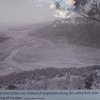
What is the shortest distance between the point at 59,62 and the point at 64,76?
0.35 ft

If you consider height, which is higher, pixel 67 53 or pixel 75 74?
pixel 67 53

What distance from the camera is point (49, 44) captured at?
2.28 meters

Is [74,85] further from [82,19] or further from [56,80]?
[82,19]

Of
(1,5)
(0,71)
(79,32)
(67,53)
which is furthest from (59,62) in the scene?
(1,5)

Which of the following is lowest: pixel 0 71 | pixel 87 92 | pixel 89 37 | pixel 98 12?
pixel 87 92

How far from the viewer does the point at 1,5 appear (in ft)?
7.45

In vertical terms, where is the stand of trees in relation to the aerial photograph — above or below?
above

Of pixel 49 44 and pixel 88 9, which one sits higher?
pixel 88 9

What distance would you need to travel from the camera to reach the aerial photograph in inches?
88.5

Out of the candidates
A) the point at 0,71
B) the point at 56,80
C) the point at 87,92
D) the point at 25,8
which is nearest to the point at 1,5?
the point at 25,8

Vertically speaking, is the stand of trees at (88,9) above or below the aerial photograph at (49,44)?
above

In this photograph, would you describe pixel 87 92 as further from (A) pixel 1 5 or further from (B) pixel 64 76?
(A) pixel 1 5

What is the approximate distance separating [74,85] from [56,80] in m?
0.13

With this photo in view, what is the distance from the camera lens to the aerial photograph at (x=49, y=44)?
2248mm
